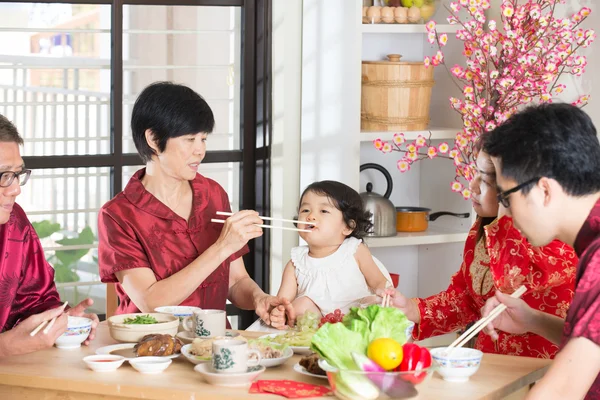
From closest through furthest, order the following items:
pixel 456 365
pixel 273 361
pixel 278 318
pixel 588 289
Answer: pixel 588 289, pixel 456 365, pixel 273 361, pixel 278 318

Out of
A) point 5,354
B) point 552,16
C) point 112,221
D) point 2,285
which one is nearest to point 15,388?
point 5,354

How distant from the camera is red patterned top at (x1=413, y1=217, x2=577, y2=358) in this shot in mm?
2512

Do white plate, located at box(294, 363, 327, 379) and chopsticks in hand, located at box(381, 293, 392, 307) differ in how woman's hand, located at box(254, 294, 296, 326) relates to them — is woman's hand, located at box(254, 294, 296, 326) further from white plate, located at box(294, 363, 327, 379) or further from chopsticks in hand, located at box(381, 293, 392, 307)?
white plate, located at box(294, 363, 327, 379)

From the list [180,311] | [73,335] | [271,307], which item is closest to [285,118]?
[271,307]

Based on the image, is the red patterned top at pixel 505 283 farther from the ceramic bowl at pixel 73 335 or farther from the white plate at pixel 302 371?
the ceramic bowl at pixel 73 335

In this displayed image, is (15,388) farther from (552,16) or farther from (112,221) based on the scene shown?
(552,16)

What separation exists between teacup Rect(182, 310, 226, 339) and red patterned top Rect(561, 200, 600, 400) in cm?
90

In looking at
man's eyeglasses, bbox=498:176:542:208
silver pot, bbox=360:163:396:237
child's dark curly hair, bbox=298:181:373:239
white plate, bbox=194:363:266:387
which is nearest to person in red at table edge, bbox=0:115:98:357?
white plate, bbox=194:363:266:387

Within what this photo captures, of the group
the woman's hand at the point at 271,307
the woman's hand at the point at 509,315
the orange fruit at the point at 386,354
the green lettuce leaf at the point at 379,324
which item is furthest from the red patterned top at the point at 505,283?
the orange fruit at the point at 386,354

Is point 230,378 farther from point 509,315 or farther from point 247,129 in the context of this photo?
point 247,129

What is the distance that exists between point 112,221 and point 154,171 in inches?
8.5

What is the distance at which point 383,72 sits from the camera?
3.88 m

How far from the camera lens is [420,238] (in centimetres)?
399

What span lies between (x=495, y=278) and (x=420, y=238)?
1.37 meters
